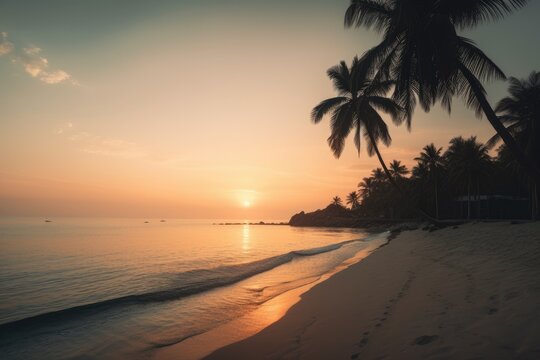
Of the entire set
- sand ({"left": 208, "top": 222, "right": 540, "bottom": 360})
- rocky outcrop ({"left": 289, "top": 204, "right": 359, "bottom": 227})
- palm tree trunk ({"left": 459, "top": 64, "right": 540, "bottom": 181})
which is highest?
palm tree trunk ({"left": 459, "top": 64, "right": 540, "bottom": 181})

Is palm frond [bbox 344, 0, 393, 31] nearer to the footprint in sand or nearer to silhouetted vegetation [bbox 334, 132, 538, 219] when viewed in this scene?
the footprint in sand

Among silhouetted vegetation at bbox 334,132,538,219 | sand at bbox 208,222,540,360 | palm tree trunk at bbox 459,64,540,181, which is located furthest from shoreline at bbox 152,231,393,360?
silhouetted vegetation at bbox 334,132,538,219

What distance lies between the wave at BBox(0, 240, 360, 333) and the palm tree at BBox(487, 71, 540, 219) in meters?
22.1

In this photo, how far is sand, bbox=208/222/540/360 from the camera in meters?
3.54

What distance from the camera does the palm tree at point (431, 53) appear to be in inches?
407

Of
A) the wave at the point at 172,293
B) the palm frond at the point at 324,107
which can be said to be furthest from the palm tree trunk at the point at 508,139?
the palm frond at the point at 324,107

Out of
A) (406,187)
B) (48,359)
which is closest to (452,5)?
(48,359)

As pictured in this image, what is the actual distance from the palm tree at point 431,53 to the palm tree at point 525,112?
15.0m

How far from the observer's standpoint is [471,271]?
7512 millimetres

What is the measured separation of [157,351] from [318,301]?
4.13m

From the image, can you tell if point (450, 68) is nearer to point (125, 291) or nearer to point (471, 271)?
point (471, 271)

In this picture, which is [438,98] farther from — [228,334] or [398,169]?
[398,169]

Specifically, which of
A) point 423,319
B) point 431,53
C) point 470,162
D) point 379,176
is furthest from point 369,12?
point 379,176

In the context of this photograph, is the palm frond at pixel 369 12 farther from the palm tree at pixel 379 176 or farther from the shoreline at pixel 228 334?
the palm tree at pixel 379 176
